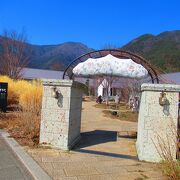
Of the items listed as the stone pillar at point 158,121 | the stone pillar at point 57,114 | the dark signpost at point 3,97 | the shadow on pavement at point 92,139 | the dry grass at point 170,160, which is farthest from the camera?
the dark signpost at point 3,97

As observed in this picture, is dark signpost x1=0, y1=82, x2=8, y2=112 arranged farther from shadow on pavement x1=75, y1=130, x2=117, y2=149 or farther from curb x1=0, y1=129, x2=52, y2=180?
curb x1=0, y1=129, x2=52, y2=180

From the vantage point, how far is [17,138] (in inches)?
378

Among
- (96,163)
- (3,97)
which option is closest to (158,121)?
(96,163)

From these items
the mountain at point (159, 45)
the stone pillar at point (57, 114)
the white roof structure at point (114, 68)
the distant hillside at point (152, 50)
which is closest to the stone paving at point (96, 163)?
the stone pillar at point (57, 114)

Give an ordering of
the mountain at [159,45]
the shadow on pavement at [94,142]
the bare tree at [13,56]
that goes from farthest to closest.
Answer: the mountain at [159,45] < the bare tree at [13,56] < the shadow on pavement at [94,142]

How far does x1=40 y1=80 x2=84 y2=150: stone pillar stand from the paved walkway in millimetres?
1074

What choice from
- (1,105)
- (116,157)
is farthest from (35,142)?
(1,105)

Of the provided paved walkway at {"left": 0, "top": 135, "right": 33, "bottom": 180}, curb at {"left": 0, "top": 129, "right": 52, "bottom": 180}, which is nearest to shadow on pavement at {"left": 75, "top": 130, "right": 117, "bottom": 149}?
curb at {"left": 0, "top": 129, "right": 52, "bottom": 180}

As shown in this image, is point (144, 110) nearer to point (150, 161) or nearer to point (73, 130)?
point (150, 161)

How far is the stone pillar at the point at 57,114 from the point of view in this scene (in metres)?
8.53

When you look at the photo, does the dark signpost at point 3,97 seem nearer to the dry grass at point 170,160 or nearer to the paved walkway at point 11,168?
the paved walkway at point 11,168

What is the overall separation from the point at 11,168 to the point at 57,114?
2330mm

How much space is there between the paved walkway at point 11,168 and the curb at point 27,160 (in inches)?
3.5

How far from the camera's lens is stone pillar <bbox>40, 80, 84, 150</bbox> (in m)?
8.53
